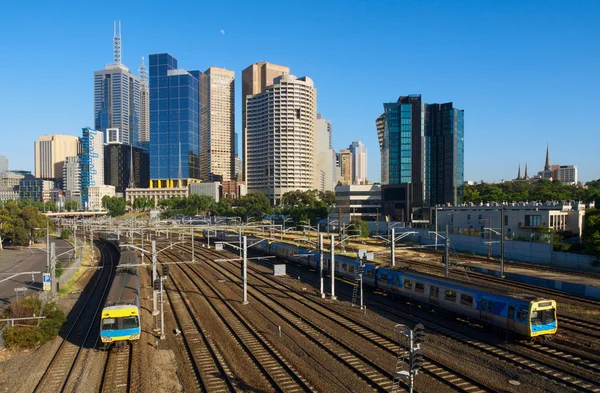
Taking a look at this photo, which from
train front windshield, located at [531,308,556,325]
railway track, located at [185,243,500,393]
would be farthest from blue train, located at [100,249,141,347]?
train front windshield, located at [531,308,556,325]

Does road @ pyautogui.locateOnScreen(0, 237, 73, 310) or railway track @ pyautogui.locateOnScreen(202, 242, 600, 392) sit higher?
railway track @ pyautogui.locateOnScreen(202, 242, 600, 392)

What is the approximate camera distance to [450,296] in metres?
30.3

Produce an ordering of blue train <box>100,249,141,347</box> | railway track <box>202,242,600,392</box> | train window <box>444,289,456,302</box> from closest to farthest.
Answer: railway track <box>202,242,600,392</box>, blue train <box>100,249,141,347</box>, train window <box>444,289,456,302</box>

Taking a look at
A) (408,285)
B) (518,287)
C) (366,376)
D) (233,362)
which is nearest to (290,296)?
(408,285)

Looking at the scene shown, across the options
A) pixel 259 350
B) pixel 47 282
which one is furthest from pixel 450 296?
pixel 47 282

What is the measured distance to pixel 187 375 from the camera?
21.4 m

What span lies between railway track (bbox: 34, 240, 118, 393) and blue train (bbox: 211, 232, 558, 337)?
869 inches

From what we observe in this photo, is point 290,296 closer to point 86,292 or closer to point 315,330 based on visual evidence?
point 315,330

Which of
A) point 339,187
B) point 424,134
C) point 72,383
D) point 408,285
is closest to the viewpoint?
point 72,383

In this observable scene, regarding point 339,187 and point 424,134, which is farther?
point 339,187

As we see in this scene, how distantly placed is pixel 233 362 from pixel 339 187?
116 m

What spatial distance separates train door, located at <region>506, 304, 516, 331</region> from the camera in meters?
25.4

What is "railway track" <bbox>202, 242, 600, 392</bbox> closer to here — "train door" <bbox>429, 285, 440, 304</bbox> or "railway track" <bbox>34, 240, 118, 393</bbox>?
"train door" <bbox>429, 285, 440, 304</bbox>

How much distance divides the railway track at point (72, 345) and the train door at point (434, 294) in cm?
2215
